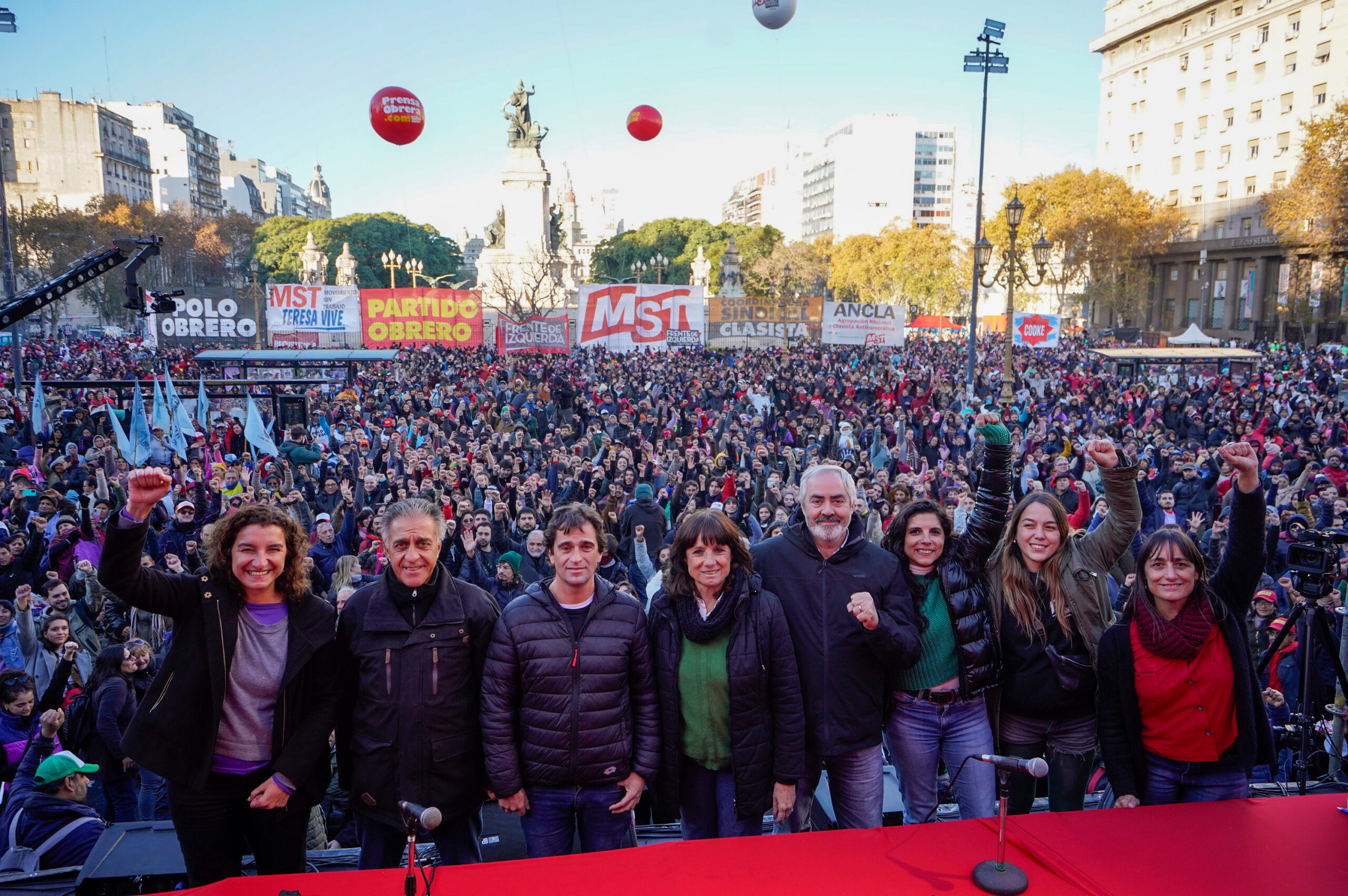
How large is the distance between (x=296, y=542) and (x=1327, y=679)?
5.66 metres

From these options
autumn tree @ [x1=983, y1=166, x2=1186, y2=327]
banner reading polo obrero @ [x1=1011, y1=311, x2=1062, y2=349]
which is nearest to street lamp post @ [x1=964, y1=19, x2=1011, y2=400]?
banner reading polo obrero @ [x1=1011, y1=311, x2=1062, y2=349]

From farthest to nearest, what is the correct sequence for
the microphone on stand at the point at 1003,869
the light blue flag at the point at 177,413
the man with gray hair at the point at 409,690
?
the light blue flag at the point at 177,413 < the man with gray hair at the point at 409,690 < the microphone on stand at the point at 1003,869

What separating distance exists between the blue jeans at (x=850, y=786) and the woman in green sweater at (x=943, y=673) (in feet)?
0.51

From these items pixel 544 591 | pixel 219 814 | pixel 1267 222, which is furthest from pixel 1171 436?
pixel 1267 222

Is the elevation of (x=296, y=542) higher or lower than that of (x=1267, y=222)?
lower

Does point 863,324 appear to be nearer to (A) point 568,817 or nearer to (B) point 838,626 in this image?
(B) point 838,626

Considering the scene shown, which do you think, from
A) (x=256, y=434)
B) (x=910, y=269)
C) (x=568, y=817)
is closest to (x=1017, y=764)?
(x=568, y=817)

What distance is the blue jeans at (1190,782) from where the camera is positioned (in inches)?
116

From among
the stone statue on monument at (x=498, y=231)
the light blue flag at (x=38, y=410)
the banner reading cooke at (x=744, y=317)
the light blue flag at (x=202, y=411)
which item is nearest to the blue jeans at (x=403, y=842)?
the light blue flag at (x=202, y=411)

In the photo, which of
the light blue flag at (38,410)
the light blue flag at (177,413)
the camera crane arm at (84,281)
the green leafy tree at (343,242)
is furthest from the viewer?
the green leafy tree at (343,242)

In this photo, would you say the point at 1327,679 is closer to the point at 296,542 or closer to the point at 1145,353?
the point at 296,542

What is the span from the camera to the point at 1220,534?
694 cm

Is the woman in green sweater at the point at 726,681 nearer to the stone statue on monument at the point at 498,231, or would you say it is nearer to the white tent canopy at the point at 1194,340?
the white tent canopy at the point at 1194,340

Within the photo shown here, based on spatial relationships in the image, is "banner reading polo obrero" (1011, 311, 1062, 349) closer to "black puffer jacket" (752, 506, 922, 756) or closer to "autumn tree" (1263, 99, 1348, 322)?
"autumn tree" (1263, 99, 1348, 322)
